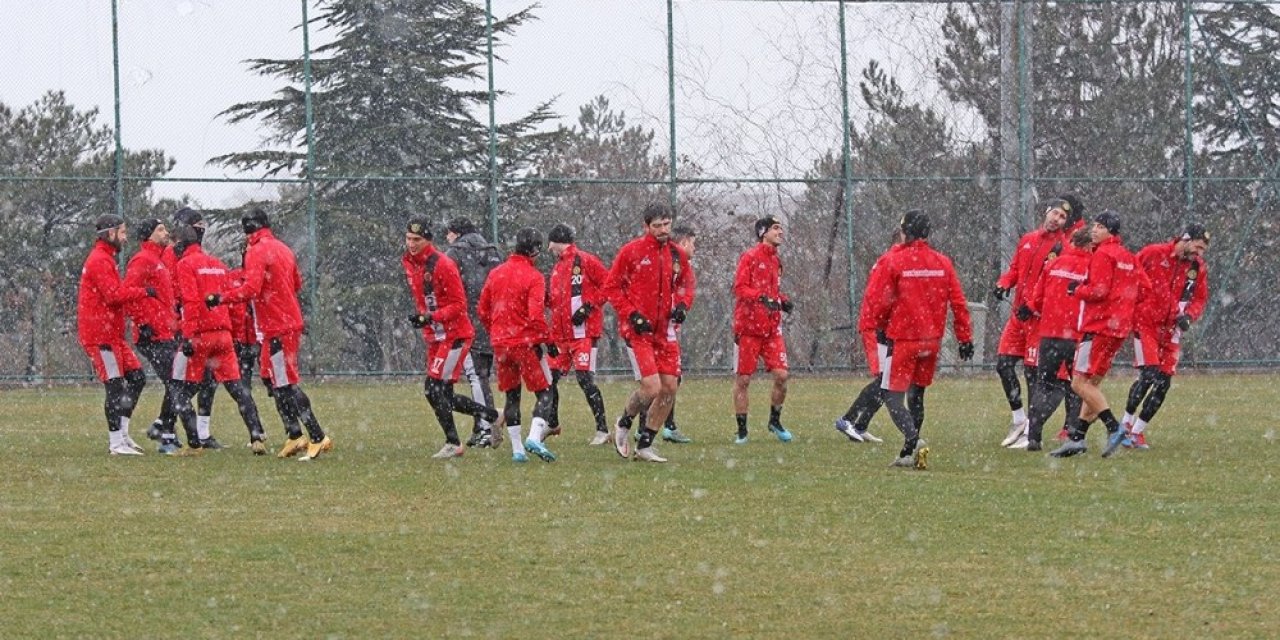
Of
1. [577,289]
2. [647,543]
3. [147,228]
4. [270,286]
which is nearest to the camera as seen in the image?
[647,543]

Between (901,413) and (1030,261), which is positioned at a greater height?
(1030,261)

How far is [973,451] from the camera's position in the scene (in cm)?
1564

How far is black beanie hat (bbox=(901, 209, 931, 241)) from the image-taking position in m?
13.8

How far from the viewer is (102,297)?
1556cm

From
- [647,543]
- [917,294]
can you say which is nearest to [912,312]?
[917,294]

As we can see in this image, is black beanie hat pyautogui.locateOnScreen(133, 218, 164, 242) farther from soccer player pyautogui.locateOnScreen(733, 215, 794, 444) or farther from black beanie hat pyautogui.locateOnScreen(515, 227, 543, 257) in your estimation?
soccer player pyautogui.locateOnScreen(733, 215, 794, 444)

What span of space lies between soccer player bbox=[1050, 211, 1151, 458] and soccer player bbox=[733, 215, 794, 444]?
2879mm

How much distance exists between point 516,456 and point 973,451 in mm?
3732

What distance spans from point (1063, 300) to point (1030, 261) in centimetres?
146

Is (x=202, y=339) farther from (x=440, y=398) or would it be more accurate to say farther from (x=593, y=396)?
(x=593, y=396)

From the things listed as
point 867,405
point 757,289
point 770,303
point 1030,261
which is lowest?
Result: point 867,405

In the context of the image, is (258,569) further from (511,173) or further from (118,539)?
(511,173)

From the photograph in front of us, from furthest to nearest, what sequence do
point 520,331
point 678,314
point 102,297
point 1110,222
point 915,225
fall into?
1. point 102,297
2. point 1110,222
3. point 520,331
4. point 678,314
5. point 915,225

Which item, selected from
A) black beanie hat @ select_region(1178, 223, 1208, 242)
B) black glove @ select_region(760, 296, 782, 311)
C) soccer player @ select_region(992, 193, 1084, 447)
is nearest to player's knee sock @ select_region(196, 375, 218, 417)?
black glove @ select_region(760, 296, 782, 311)
